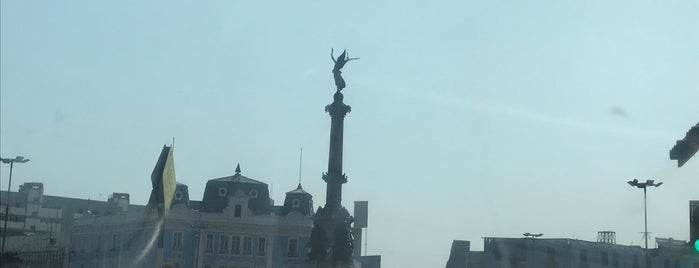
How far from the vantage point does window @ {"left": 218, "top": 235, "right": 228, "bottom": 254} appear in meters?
76.1

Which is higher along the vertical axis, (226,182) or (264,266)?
(226,182)

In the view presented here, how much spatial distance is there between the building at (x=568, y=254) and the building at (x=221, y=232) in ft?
58.2

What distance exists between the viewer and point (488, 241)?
8956cm

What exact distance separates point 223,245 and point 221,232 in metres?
0.89

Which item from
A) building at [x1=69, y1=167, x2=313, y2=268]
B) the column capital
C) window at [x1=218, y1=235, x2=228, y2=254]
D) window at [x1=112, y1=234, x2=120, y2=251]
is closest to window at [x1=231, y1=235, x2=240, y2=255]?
building at [x1=69, y1=167, x2=313, y2=268]

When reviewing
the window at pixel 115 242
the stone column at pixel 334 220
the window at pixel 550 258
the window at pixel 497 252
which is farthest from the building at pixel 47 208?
the stone column at pixel 334 220

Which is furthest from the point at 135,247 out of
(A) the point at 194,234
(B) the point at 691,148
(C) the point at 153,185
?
(B) the point at 691,148

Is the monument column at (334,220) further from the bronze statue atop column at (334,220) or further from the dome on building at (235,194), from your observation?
the dome on building at (235,194)

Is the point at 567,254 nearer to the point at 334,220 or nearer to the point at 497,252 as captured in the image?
the point at 497,252

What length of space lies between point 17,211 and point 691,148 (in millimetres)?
98808

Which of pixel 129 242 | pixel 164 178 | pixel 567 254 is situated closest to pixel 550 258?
pixel 567 254

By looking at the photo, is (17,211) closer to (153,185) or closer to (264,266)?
(264,266)

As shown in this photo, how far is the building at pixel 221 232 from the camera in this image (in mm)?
75000

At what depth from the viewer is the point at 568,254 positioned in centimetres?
8238
